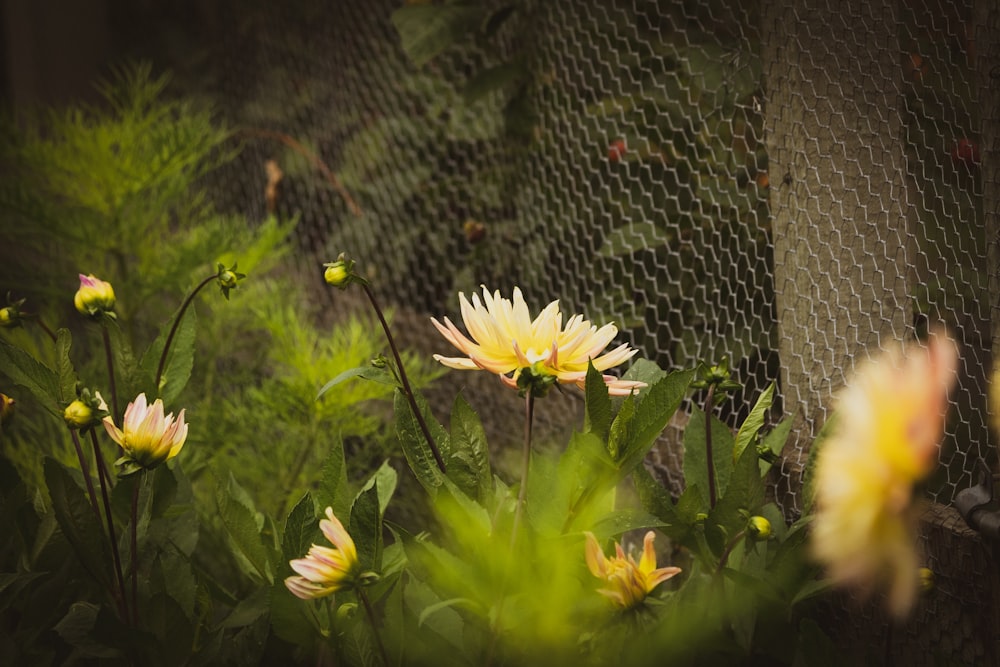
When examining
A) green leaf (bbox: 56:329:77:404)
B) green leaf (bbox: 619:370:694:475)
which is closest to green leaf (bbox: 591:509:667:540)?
green leaf (bbox: 619:370:694:475)

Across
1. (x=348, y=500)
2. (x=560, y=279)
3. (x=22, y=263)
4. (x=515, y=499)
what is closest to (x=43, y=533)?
(x=348, y=500)

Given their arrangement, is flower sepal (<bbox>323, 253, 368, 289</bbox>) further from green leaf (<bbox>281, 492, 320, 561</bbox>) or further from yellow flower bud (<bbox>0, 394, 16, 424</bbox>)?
yellow flower bud (<bbox>0, 394, 16, 424</bbox>)

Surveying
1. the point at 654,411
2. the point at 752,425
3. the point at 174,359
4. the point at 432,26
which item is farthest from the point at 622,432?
the point at 432,26

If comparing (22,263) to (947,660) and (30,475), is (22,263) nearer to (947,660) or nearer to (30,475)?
(30,475)

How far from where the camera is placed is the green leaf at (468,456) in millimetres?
549

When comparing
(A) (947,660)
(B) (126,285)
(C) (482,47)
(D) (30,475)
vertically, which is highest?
(C) (482,47)

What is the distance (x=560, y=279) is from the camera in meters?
1.04

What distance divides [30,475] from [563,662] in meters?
0.70

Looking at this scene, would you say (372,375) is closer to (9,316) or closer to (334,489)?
(334,489)

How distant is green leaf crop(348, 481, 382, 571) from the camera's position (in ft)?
1.77

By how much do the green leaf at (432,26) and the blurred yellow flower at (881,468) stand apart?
40.9 inches

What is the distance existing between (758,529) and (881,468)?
0.37m

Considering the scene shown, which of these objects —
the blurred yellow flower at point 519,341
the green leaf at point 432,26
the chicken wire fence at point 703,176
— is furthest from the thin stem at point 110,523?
the green leaf at point 432,26

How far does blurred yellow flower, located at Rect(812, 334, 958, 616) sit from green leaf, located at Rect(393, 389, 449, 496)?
0.41m
